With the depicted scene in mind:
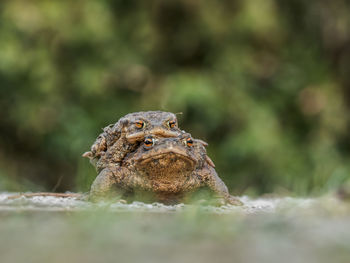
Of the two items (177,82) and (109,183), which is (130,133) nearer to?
(109,183)

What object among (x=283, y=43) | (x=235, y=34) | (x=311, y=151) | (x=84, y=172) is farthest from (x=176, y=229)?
(x=283, y=43)

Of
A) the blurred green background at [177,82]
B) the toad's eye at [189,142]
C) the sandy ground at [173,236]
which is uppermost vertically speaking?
the blurred green background at [177,82]

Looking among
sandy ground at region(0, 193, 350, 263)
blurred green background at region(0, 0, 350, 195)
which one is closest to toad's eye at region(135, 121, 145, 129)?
sandy ground at region(0, 193, 350, 263)

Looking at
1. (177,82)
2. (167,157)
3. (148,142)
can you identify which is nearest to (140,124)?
(148,142)

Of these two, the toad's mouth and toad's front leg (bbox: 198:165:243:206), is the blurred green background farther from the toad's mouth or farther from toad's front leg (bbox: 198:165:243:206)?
the toad's mouth

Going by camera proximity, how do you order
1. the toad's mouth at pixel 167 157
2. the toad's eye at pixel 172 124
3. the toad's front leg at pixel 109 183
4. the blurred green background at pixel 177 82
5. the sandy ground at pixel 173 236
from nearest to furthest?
the sandy ground at pixel 173 236, the toad's mouth at pixel 167 157, the toad's front leg at pixel 109 183, the toad's eye at pixel 172 124, the blurred green background at pixel 177 82

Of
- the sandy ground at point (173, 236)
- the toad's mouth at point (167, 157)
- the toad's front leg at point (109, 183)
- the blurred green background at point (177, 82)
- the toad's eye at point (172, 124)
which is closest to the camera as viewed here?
the sandy ground at point (173, 236)

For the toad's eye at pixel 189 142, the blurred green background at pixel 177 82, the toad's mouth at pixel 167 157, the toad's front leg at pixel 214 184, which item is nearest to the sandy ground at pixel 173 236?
the toad's mouth at pixel 167 157

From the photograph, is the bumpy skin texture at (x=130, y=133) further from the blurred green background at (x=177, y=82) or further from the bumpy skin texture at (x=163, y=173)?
the blurred green background at (x=177, y=82)

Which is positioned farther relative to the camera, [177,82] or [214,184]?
[177,82]
